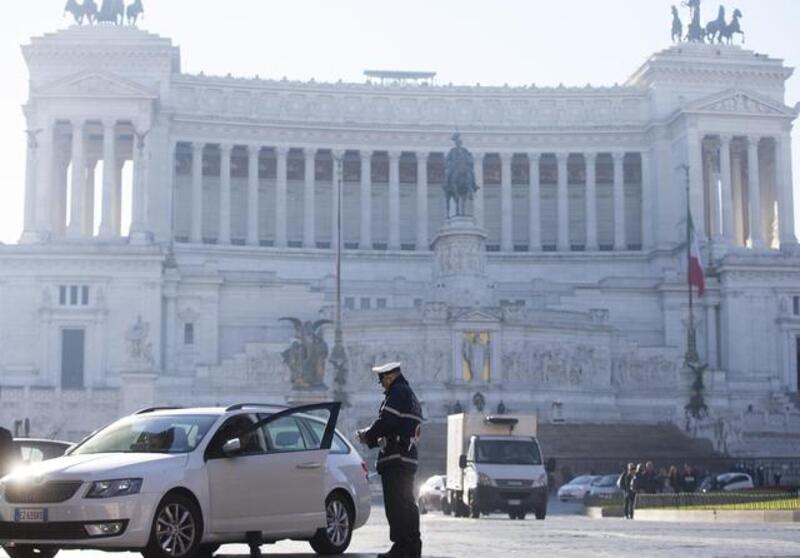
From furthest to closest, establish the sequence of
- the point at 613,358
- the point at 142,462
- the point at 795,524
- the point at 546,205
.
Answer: the point at 546,205 → the point at 613,358 → the point at 795,524 → the point at 142,462

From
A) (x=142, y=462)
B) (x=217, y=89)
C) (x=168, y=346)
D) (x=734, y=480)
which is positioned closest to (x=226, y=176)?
(x=217, y=89)

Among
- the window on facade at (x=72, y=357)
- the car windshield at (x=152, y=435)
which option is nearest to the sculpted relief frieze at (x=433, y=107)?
the window on facade at (x=72, y=357)

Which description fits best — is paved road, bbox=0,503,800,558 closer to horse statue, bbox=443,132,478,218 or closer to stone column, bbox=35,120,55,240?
horse statue, bbox=443,132,478,218

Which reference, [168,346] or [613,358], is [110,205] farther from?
[613,358]

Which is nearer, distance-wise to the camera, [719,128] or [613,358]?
[613,358]

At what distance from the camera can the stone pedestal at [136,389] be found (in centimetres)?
7431

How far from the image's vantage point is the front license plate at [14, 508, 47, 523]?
19.2 meters

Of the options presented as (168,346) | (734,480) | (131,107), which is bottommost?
(734,480)

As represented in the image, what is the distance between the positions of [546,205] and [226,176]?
25329 millimetres

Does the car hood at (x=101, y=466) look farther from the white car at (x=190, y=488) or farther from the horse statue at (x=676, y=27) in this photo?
the horse statue at (x=676, y=27)

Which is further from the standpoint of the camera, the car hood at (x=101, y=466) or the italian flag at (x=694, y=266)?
the italian flag at (x=694, y=266)

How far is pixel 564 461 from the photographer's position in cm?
6644

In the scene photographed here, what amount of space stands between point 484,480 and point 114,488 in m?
22.8

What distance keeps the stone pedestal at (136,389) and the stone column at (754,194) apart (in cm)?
4925
